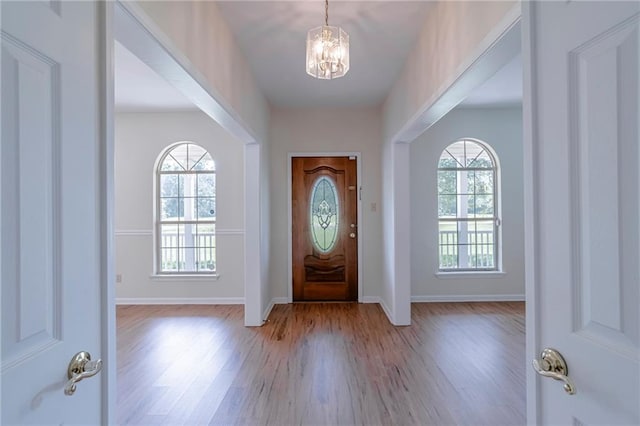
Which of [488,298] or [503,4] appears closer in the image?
[503,4]

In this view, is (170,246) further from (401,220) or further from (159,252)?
(401,220)

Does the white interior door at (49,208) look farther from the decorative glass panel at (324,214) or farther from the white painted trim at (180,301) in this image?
the white painted trim at (180,301)

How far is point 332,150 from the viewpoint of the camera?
16.5 ft

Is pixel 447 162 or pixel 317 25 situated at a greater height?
pixel 317 25

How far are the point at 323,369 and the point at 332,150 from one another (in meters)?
3.09

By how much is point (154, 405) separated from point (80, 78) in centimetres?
228

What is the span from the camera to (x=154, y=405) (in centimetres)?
237

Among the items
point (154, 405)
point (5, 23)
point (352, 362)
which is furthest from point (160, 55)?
point (352, 362)

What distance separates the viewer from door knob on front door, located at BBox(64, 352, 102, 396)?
2.65 feet

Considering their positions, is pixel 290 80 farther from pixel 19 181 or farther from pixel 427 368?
pixel 19 181

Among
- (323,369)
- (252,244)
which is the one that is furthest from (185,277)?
(323,369)

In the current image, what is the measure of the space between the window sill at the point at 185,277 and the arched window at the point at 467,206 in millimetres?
3441

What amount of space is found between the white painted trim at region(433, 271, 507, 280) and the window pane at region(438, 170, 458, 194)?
3.96 feet

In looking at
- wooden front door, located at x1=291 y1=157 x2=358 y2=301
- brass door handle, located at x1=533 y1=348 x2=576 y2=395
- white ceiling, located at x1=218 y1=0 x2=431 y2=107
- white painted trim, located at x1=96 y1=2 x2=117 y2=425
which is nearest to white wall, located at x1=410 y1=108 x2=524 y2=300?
→ wooden front door, located at x1=291 y1=157 x2=358 y2=301
